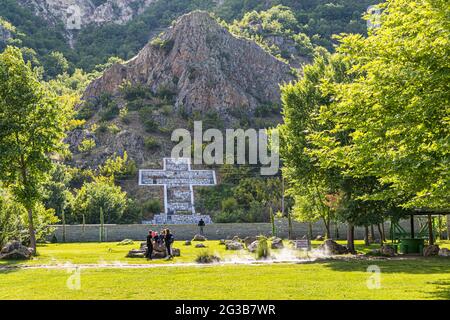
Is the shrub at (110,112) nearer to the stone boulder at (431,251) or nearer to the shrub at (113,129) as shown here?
the shrub at (113,129)

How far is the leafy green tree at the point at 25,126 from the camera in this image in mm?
32656

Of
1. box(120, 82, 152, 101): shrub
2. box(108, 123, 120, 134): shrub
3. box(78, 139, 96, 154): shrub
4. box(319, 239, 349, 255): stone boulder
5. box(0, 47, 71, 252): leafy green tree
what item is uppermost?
box(120, 82, 152, 101): shrub

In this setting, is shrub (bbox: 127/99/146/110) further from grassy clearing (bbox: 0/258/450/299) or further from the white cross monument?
grassy clearing (bbox: 0/258/450/299)

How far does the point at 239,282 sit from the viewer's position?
59.0 ft

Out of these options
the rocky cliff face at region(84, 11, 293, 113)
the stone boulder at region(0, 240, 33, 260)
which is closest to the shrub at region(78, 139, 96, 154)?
the rocky cliff face at region(84, 11, 293, 113)

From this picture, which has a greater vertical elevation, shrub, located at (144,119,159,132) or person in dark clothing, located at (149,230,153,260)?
shrub, located at (144,119,159,132)

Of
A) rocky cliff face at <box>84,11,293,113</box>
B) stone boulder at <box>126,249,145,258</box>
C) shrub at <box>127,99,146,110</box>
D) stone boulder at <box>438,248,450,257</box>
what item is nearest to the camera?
stone boulder at <box>438,248,450,257</box>

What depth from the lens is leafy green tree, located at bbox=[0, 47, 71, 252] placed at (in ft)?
107

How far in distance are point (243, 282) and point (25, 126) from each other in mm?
19734

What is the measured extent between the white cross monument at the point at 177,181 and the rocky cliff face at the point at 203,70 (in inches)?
986

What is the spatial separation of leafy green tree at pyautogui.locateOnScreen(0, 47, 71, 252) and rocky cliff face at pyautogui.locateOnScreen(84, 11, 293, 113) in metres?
70.7

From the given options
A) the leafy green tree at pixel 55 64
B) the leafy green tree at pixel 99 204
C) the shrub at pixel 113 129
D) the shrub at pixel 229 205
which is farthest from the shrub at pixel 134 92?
the leafy green tree at pixel 55 64
